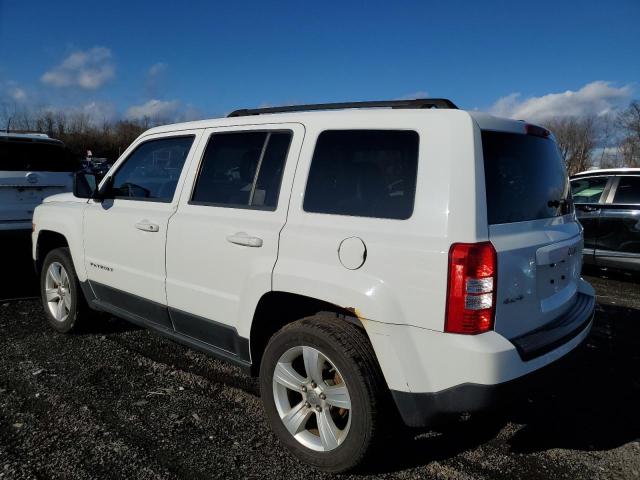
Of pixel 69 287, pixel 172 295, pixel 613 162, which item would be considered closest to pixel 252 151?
pixel 172 295

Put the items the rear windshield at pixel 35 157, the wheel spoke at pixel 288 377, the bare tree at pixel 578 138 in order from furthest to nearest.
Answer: the bare tree at pixel 578 138, the rear windshield at pixel 35 157, the wheel spoke at pixel 288 377

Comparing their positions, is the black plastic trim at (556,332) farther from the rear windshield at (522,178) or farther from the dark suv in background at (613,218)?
the dark suv in background at (613,218)

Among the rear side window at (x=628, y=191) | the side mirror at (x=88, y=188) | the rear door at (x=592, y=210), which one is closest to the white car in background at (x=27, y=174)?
the side mirror at (x=88, y=188)

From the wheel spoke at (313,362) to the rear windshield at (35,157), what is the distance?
18.0 ft

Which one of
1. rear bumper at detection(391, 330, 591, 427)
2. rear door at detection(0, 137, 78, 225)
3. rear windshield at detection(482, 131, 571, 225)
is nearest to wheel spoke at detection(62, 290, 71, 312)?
rear door at detection(0, 137, 78, 225)

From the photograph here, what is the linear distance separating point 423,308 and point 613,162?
58914 millimetres

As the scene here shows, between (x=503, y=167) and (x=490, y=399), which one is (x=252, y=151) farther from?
(x=490, y=399)

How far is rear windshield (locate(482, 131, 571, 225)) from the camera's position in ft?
7.93

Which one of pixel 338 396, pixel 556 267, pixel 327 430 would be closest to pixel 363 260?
pixel 338 396

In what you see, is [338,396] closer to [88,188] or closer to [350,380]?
[350,380]

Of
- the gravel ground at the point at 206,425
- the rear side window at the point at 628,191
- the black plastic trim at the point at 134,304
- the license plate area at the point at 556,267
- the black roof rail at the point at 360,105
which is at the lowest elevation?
the gravel ground at the point at 206,425

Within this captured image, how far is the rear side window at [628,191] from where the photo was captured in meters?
7.12

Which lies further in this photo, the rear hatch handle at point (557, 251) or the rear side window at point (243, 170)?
the rear side window at point (243, 170)

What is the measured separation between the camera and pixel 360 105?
9.70ft
